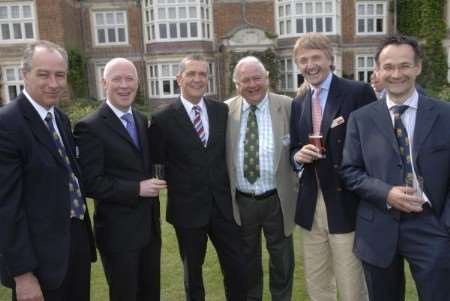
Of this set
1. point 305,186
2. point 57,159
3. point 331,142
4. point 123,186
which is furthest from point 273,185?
point 57,159

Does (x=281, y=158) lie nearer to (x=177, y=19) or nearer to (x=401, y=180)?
(x=401, y=180)

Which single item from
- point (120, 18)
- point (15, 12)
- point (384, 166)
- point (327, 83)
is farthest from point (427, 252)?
point (120, 18)

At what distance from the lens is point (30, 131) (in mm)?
2586

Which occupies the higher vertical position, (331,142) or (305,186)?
(331,142)

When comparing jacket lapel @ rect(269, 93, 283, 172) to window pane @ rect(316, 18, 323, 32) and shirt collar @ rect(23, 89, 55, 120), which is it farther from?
window pane @ rect(316, 18, 323, 32)

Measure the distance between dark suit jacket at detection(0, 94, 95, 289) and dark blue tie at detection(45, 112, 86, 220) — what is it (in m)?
0.10

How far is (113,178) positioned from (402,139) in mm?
2184

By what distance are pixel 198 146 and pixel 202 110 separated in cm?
39

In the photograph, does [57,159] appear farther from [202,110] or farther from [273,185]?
[273,185]

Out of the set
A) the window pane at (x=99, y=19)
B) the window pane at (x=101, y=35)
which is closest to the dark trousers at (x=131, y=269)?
the window pane at (x=101, y=35)

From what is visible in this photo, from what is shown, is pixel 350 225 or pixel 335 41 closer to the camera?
pixel 350 225

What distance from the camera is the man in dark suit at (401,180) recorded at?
2570 mm

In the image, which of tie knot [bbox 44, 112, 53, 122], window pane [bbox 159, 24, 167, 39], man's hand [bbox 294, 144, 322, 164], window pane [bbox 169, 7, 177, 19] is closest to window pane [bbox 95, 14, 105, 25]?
window pane [bbox 159, 24, 167, 39]

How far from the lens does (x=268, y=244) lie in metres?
3.95
